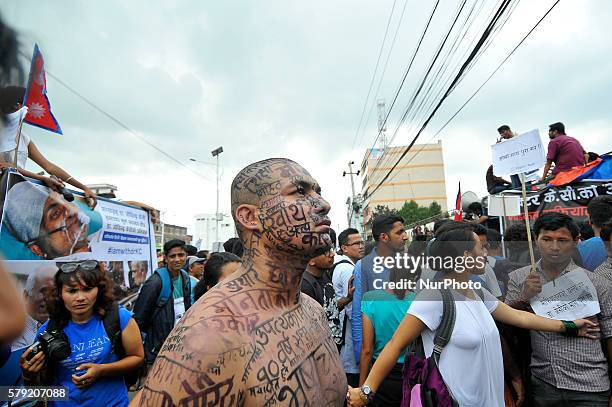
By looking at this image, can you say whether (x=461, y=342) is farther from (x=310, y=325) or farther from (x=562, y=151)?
(x=562, y=151)

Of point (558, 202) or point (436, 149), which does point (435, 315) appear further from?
point (436, 149)

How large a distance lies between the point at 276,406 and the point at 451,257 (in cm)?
166

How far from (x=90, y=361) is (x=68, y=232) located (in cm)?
135

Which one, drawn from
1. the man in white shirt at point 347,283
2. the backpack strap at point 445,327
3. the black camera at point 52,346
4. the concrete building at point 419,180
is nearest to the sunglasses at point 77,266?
the black camera at point 52,346

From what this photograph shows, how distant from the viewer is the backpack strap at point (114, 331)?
8.38 feet

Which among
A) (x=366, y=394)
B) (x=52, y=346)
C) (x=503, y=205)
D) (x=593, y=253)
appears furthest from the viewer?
(x=503, y=205)

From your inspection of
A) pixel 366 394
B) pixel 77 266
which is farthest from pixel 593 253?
pixel 77 266

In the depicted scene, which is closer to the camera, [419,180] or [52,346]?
[52,346]

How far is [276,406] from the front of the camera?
1.16 m

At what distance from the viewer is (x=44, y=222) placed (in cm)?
301

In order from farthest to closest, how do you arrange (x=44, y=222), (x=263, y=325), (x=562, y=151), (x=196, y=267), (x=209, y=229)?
(x=209, y=229) → (x=196, y=267) → (x=562, y=151) → (x=44, y=222) → (x=263, y=325)

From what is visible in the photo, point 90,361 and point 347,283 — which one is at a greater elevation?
point 347,283

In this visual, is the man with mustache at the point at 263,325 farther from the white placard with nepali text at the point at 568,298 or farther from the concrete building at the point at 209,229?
the concrete building at the point at 209,229

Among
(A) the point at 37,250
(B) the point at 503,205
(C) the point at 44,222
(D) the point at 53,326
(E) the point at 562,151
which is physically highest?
(E) the point at 562,151
